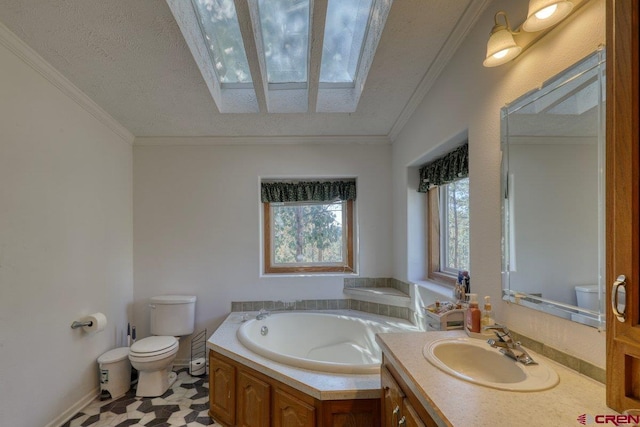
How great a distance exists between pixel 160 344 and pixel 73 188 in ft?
4.56

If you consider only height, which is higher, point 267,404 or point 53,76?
point 53,76

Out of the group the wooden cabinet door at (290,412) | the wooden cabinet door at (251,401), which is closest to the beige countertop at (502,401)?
the wooden cabinet door at (290,412)

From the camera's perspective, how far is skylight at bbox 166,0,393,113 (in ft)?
5.64

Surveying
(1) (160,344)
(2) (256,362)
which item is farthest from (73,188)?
(2) (256,362)

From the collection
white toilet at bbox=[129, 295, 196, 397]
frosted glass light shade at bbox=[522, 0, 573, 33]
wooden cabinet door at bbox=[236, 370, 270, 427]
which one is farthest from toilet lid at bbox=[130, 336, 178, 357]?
frosted glass light shade at bbox=[522, 0, 573, 33]

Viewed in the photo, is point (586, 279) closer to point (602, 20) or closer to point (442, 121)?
point (602, 20)

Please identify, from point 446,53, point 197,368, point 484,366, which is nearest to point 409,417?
point 484,366

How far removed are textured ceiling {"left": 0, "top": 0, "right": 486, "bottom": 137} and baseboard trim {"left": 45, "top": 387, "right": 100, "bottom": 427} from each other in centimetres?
229

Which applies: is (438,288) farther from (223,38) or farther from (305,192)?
(223,38)

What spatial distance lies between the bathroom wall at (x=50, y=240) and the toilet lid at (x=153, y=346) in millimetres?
350

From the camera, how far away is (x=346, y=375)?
176cm

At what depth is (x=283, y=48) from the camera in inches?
82.5

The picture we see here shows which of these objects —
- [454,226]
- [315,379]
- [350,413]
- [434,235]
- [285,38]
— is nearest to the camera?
[350,413]

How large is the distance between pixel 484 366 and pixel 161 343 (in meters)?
2.43
